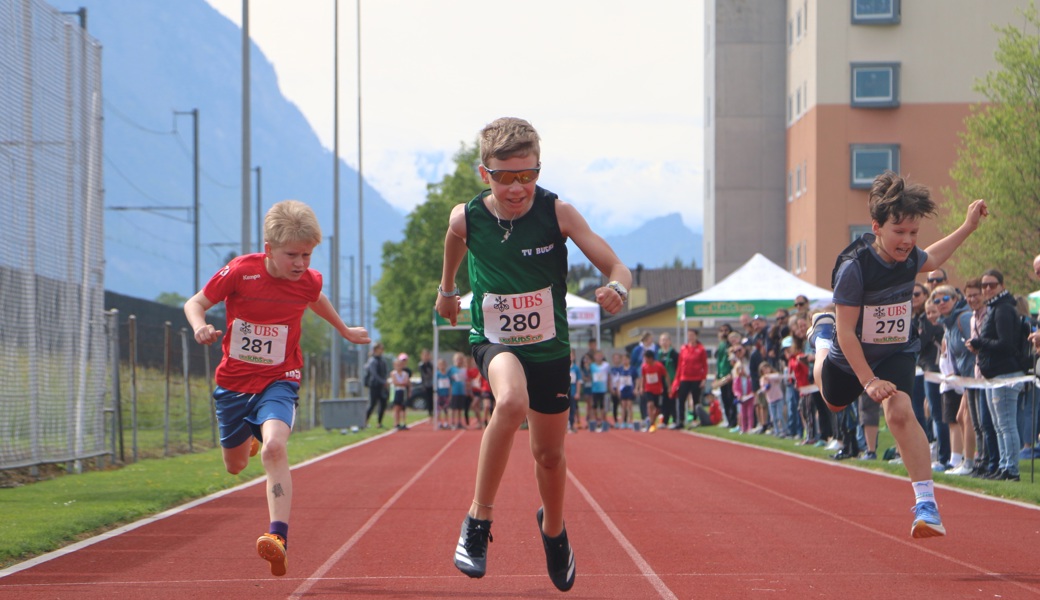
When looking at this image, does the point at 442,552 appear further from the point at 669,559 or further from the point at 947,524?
the point at 947,524

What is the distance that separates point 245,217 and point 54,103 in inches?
328

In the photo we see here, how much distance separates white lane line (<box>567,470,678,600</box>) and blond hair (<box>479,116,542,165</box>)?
2.31 m

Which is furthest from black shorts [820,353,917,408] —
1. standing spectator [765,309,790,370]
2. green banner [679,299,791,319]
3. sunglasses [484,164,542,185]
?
green banner [679,299,791,319]

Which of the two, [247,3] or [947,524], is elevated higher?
[247,3]

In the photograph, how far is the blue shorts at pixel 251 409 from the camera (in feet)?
24.1

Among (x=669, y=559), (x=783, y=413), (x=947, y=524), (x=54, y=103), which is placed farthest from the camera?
(x=783, y=413)

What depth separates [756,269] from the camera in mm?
29875

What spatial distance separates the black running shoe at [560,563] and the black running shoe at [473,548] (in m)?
0.32

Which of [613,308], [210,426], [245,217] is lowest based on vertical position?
[210,426]

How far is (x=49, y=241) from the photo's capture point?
15.6 m

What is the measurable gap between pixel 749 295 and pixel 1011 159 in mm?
9769

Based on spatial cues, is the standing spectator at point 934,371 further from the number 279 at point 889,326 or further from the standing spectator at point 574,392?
the standing spectator at point 574,392

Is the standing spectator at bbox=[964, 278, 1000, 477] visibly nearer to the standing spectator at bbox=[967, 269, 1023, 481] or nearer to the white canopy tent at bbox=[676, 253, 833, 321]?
the standing spectator at bbox=[967, 269, 1023, 481]

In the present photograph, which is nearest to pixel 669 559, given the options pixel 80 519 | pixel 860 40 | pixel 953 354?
pixel 80 519
